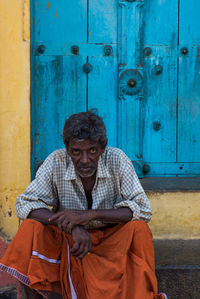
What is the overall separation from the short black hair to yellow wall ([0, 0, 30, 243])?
0.78 m

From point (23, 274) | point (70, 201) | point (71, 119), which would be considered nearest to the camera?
point (23, 274)

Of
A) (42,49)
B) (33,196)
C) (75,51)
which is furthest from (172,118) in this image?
(33,196)

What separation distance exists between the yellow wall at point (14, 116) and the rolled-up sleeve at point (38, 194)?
61 centimetres

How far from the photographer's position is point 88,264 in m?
2.47

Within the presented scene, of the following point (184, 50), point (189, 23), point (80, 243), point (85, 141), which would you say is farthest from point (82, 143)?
point (189, 23)

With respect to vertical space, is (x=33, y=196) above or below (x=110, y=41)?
below

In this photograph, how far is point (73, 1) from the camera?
11.3 ft

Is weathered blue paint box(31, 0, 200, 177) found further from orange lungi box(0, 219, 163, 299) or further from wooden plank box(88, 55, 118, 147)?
orange lungi box(0, 219, 163, 299)

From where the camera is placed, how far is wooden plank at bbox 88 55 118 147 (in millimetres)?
3486

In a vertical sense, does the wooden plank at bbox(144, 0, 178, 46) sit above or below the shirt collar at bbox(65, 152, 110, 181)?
above

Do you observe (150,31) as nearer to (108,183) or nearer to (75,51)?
(75,51)

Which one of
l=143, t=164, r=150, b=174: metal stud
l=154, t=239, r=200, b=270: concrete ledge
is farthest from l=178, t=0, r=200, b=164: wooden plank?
l=154, t=239, r=200, b=270: concrete ledge

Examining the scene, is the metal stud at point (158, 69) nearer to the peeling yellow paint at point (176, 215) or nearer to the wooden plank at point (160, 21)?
the wooden plank at point (160, 21)

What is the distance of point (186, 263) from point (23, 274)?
4.41ft
